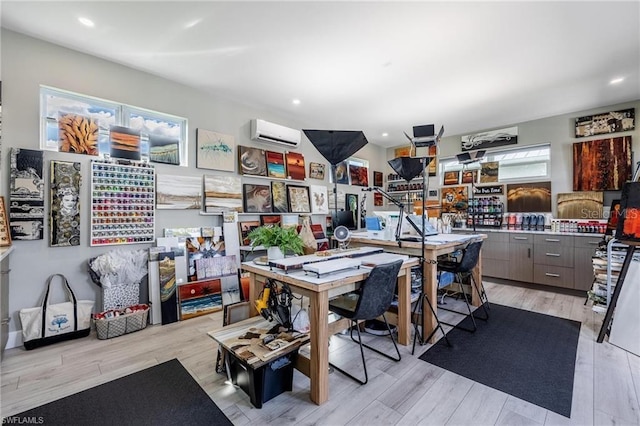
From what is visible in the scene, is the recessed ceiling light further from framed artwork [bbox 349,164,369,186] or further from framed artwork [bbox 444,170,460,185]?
framed artwork [bbox 444,170,460,185]

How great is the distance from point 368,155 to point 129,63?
179 inches

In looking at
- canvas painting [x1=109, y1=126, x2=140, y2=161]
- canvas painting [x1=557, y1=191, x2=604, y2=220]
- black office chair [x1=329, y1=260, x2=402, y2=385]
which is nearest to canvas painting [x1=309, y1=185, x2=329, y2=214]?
canvas painting [x1=109, y1=126, x2=140, y2=161]

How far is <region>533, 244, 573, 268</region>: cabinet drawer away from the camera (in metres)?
3.93

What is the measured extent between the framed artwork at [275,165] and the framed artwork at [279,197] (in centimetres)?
14

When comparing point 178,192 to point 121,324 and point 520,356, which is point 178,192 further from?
point 520,356

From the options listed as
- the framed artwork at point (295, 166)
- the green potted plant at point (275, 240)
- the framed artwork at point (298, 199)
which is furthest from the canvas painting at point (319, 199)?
the green potted plant at point (275, 240)

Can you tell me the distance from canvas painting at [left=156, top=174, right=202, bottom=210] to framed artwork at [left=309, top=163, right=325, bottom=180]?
1.99 meters

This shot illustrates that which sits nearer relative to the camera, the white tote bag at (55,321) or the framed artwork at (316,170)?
the white tote bag at (55,321)

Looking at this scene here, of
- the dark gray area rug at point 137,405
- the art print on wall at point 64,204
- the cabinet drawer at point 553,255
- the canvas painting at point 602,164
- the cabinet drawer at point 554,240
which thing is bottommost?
the dark gray area rug at point 137,405

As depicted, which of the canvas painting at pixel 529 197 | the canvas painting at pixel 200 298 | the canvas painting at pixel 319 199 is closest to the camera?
the canvas painting at pixel 200 298

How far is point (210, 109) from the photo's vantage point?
373cm

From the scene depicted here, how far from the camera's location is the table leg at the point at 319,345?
1.67 metres

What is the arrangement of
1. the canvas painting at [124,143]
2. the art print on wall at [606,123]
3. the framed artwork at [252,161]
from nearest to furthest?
the canvas painting at [124,143] → the art print on wall at [606,123] → the framed artwork at [252,161]

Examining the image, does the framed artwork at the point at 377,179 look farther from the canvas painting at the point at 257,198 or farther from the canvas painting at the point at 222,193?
the canvas painting at the point at 222,193
